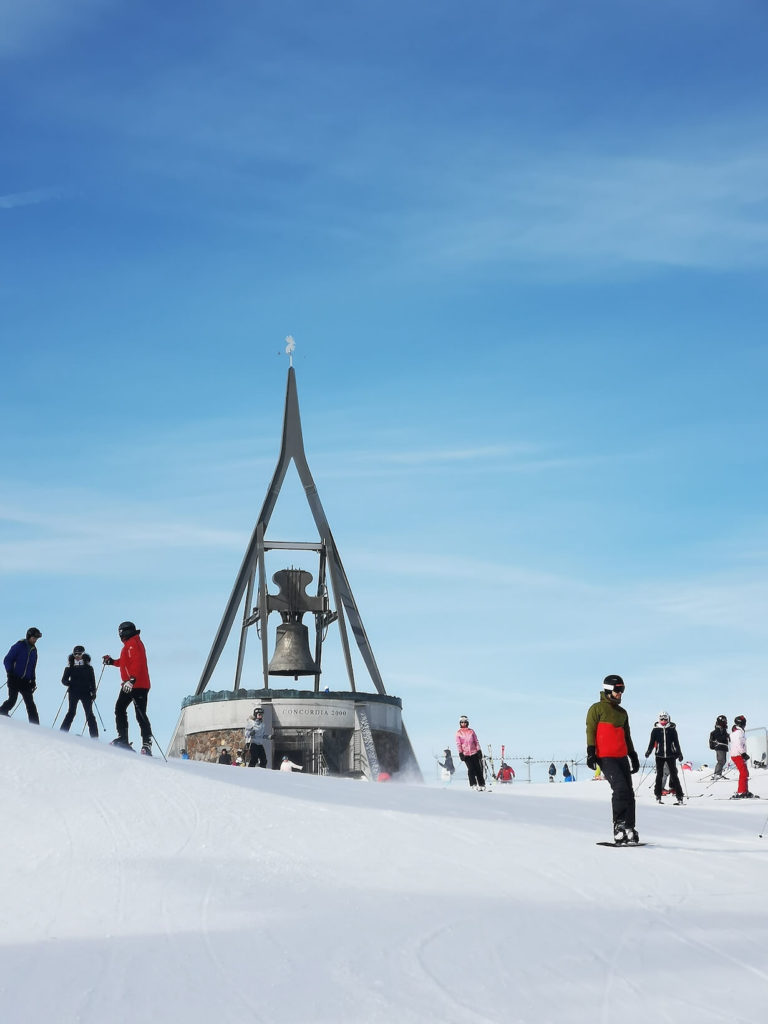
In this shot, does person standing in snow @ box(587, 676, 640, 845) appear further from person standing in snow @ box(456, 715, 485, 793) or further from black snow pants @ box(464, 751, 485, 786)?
black snow pants @ box(464, 751, 485, 786)

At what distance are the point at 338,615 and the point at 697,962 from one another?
92.4 ft

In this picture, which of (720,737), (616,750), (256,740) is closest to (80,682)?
(256,740)

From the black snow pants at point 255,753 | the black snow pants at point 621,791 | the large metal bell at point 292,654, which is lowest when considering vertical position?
the black snow pants at point 621,791

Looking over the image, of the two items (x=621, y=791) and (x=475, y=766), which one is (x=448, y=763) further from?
(x=621, y=791)

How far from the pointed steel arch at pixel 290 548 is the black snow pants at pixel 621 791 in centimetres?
2191

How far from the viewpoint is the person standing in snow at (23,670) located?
53.6 ft

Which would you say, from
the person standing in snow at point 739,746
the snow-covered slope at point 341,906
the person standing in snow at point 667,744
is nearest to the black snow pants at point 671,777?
the person standing in snow at point 667,744

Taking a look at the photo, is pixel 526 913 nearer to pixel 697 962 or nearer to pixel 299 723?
pixel 697 962

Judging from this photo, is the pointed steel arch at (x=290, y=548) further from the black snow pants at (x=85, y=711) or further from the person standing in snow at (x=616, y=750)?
the person standing in snow at (x=616, y=750)

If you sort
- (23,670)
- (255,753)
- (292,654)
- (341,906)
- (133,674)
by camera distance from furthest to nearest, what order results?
(292,654), (255,753), (23,670), (133,674), (341,906)

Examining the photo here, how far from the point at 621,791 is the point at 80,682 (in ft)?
27.0

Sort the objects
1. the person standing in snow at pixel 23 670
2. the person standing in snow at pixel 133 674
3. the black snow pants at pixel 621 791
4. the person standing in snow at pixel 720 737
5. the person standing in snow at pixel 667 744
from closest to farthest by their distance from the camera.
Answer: the black snow pants at pixel 621 791
the person standing in snow at pixel 133 674
the person standing in snow at pixel 23 670
the person standing in snow at pixel 667 744
the person standing in snow at pixel 720 737

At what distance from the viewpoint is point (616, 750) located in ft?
37.9

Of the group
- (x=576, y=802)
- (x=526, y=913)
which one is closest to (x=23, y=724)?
(x=576, y=802)
